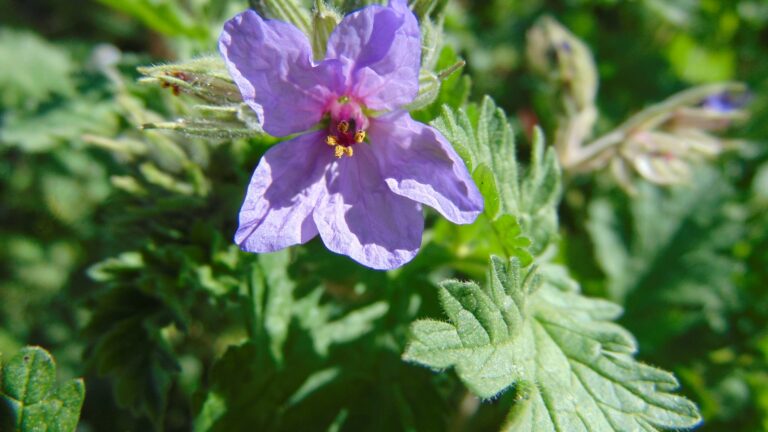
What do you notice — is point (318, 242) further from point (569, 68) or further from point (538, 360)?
point (569, 68)

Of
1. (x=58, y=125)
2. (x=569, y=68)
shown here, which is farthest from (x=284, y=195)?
(x=569, y=68)

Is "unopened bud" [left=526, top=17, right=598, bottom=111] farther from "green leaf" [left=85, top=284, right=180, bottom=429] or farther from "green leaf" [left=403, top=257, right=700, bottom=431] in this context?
"green leaf" [left=85, top=284, right=180, bottom=429]

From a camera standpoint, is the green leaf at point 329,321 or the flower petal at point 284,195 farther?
the green leaf at point 329,321

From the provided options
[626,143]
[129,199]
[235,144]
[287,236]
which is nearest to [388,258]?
[287,236]

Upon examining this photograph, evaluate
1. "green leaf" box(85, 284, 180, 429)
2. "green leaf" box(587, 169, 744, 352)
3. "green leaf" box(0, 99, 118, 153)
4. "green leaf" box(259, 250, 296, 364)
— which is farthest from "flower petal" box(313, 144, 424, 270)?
"green leaf" box(587, 169, 744, 352)

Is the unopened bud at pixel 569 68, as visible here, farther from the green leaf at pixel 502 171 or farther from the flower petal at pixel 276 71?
the flower petal at pixel 276 71

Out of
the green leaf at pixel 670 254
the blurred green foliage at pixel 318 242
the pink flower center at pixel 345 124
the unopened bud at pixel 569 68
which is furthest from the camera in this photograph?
the green leaf at pixel 670 254

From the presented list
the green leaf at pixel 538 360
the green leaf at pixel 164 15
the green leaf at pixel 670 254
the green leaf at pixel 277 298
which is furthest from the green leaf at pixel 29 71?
the green leaf at pixel 670 254
